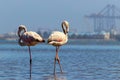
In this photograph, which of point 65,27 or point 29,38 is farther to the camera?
point 65,27

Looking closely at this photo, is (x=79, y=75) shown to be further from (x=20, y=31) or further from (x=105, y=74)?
(x=20, y=31)

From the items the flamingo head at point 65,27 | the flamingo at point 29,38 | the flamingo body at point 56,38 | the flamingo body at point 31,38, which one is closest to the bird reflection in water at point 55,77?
the flamingo at point 29,38

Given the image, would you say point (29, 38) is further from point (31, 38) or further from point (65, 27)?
point (65, 27)

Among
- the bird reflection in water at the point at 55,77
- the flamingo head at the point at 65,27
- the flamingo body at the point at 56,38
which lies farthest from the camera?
the flamingo head at the point at 65,27

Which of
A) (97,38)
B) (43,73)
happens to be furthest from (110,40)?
(43,73)

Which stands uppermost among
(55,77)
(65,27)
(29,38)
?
(65,27)

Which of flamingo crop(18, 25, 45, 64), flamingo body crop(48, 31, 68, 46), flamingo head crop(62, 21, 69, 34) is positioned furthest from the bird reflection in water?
flamingo head crop(62, 21, 69, 34)

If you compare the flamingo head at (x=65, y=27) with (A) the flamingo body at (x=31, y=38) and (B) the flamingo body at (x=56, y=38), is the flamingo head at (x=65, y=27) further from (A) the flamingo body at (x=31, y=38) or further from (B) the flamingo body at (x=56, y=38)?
(A) the flamingo body at (x=31, y=38)

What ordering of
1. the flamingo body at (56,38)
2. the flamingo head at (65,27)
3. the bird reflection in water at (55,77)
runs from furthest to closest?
the flamingo head at (65,27) < the bird reflection in water at (55,77) < the flamingo body at (56,38)

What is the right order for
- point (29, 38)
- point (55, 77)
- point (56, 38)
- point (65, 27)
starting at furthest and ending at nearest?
point (65, 27) < point (55, 77) < point (29, 38) < point (56, 38)

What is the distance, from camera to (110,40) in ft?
526

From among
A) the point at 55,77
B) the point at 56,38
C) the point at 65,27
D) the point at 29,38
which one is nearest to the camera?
the point at 56,38

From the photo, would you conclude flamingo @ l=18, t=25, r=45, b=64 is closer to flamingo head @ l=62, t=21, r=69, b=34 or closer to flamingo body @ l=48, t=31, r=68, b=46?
flamingo body @ l=48, t=31, r=68, b=46

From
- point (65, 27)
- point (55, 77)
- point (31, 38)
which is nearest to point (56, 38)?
point (31, 38)
